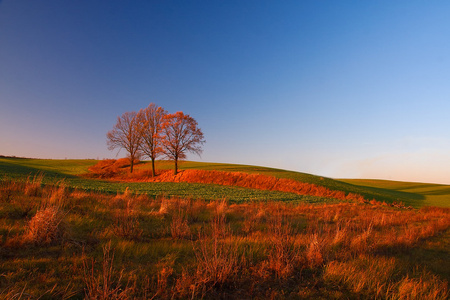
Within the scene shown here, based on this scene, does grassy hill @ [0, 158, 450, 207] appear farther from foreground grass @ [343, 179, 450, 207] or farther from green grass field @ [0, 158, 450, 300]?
green grass field @ [0, 158, 450, 300]

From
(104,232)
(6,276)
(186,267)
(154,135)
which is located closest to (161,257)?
(186,267)

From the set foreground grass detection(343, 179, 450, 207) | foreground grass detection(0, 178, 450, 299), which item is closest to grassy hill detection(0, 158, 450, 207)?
foreground grass detection(343, 179, 450, 207)

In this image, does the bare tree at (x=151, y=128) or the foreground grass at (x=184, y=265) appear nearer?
the foreground grass at (x=184, y=265)

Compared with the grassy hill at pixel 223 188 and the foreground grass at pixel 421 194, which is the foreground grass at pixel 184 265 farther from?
the foreground grass at pixel 421 194

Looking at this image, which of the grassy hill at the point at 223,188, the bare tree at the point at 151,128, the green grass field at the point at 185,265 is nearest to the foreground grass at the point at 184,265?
the green grass field at the point at 185,265

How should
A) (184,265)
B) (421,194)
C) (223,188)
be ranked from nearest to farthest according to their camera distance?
1. (184,265)
2. (223,188)
3. (421,194)

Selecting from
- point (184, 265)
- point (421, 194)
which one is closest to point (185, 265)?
point (184, 265)

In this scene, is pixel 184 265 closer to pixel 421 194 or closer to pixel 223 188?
pixel 223 188

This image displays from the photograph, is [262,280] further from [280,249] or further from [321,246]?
[321,246]

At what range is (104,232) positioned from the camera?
6746 millimetres

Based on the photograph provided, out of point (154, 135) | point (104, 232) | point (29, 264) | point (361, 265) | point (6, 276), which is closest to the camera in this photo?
point (6, 276)

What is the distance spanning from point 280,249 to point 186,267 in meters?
2.30

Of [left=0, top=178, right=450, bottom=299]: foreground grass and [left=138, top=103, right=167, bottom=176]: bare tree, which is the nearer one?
[left=0, top=178, right=450, bottom=299]: foreground grass

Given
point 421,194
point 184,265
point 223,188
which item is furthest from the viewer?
point 421,194
